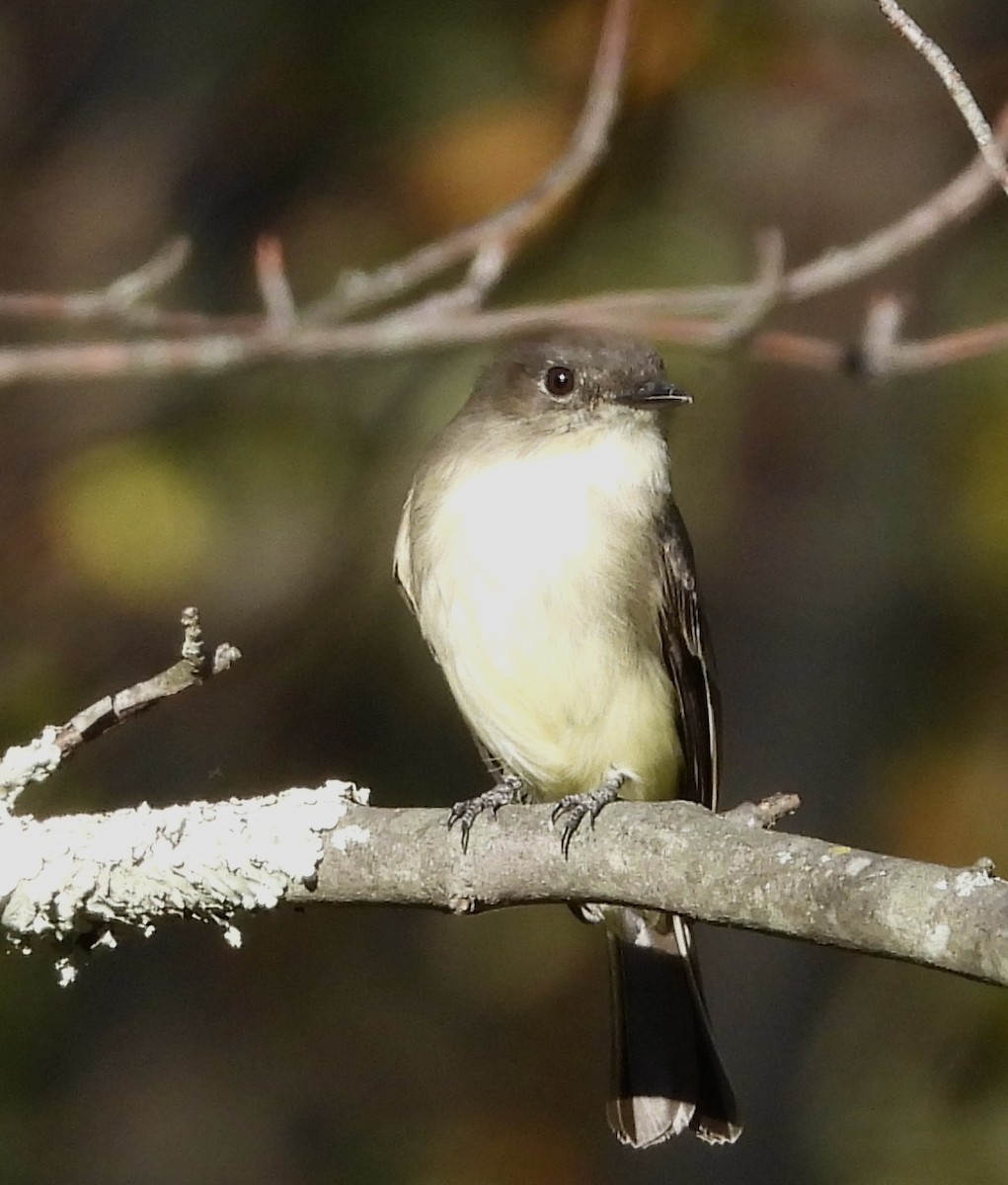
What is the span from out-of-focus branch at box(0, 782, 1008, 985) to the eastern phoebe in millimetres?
504

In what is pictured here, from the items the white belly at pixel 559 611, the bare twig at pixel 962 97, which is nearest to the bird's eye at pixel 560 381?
the white belly at pixel 559 611

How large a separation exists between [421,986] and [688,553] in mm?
3010

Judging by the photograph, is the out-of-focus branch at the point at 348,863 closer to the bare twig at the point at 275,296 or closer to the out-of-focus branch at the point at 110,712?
the out-of-focus branch at the point at 110,712

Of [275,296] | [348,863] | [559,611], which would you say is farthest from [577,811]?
[275,296]

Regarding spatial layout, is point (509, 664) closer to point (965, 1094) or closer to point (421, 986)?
point (965, 1094)

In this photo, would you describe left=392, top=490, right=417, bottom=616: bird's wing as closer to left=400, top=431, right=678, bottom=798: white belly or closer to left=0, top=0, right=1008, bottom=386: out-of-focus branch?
left=400, top=431, right=678, bottom=798: white belly

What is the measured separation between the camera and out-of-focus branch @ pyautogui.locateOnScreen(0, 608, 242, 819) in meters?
3.00

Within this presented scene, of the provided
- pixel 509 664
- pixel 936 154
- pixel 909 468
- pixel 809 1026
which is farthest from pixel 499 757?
pixel 936 154

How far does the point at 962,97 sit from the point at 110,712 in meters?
1.51

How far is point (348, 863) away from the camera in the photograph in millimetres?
3133

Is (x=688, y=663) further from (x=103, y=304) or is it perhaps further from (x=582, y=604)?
(x=103, y=304)

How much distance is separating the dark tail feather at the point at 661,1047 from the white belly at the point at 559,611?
1.64ft

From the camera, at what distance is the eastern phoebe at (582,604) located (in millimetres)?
3834

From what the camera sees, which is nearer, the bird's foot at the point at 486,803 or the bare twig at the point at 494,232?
the bare twig at the point at 494,232
